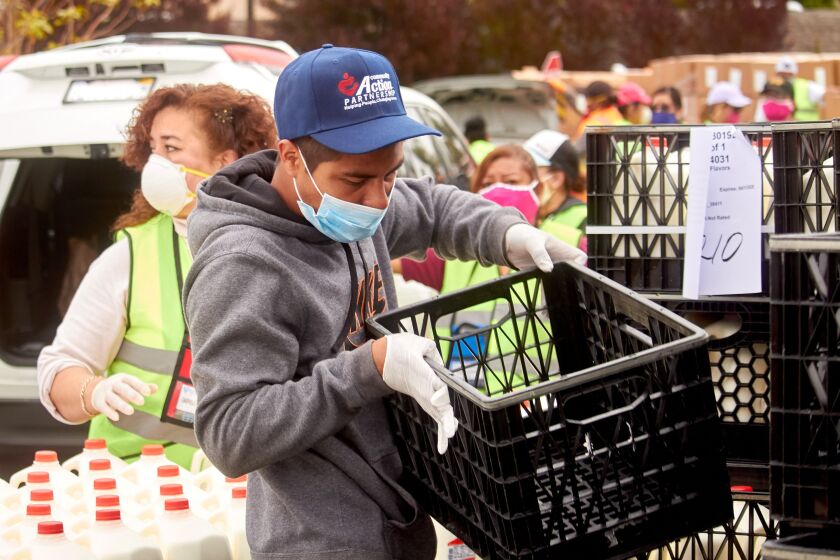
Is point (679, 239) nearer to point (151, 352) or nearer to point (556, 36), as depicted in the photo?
point (151, 352)

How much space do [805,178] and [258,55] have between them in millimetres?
3638

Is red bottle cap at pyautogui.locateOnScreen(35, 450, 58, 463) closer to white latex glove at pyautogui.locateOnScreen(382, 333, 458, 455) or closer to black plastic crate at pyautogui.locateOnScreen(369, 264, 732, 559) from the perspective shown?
black plastic crate at pyautogui.locateOnScreen(369, 264, 732, 559)

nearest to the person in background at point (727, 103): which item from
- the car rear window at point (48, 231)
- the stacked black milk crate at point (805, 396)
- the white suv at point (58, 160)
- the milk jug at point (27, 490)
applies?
the white suv at point (58, 160)

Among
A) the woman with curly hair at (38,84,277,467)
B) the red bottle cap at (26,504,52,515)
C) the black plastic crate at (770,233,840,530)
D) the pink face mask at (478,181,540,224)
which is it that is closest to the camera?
the black plastic crate at (770,233,840,530)

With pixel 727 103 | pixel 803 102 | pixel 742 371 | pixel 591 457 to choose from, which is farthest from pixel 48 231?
pixel 803 102

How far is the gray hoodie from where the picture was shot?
2762mm

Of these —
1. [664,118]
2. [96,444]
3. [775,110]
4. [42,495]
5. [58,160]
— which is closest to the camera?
[42,495]

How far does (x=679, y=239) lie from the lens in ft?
10.7

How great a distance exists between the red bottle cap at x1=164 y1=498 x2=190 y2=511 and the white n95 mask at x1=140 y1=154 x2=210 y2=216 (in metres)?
1.22

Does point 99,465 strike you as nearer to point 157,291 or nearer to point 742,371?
point 157,291

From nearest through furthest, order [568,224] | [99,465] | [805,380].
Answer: [805,380] < [99,465] < [568,224]

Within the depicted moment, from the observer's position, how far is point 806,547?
8.38 ft

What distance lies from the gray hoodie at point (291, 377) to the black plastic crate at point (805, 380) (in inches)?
31.0

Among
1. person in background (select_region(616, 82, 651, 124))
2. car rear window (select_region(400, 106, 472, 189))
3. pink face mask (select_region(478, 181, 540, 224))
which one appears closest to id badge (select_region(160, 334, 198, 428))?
pink face mask (select_region(478, 181, 540, 224))
